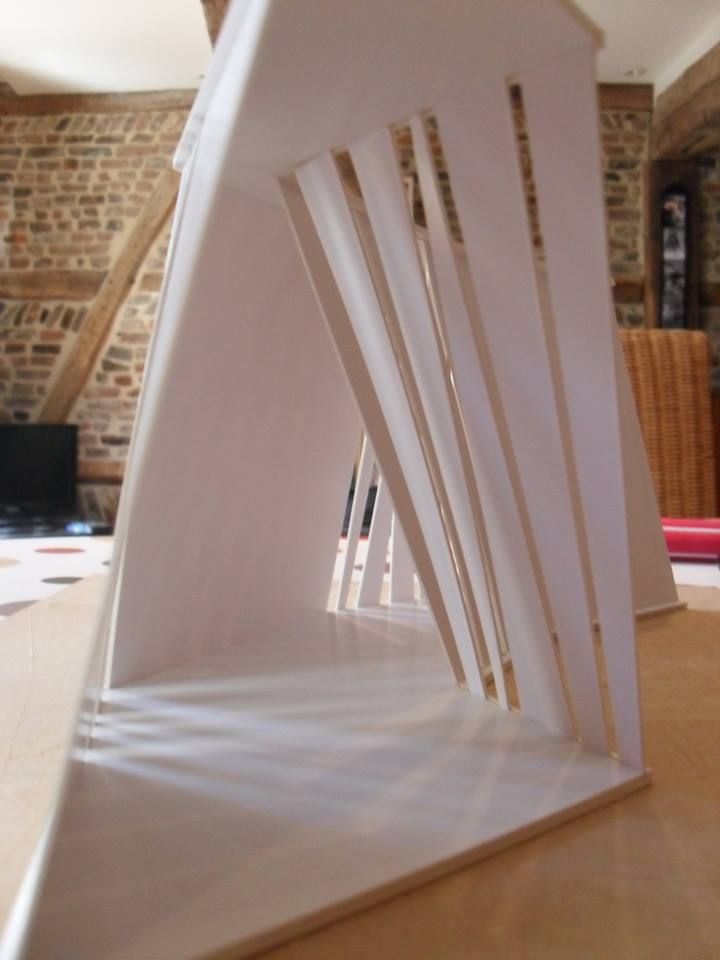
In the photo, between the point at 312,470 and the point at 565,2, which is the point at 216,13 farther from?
the point at 565,2

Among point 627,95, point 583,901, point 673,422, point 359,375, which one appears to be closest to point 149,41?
point 627,95

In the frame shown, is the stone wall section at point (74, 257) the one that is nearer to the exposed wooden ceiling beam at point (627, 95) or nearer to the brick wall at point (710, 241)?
the exposed wooden ceiling beam at point (627, 95)

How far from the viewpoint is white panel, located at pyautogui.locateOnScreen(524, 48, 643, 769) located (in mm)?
617

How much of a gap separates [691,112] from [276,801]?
5.87m

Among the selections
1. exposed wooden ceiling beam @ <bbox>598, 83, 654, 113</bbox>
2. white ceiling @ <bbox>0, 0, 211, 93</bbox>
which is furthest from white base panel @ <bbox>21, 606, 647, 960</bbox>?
exposed wooden ceiling beam @ <bbox>598, 83, 654, 113</bbox>

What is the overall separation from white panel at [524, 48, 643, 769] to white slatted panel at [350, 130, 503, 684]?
5.4 inches

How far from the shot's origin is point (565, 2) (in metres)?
0.57

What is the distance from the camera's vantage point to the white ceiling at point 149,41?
498cm

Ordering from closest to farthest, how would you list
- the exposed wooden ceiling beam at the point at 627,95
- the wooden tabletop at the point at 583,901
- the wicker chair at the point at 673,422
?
the wooden tabletop at the point at 583,901 < the wicker chair at the point at 673,422 < the exposed wooden ceiling beam at the point at 627,95

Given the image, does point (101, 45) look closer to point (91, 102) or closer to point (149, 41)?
point (149, 41)

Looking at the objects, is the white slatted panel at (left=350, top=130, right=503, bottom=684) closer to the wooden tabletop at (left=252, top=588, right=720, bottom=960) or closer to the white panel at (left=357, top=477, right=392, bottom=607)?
the wooden tabletop at (left=252, top=588, right=720, bottom=960)

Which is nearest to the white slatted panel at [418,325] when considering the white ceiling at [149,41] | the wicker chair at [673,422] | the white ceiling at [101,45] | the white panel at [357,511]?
the white panel at [357,511]

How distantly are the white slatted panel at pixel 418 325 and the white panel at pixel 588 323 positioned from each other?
0.14 metres

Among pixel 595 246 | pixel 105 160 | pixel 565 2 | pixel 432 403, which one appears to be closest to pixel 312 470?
pixel 432 403
